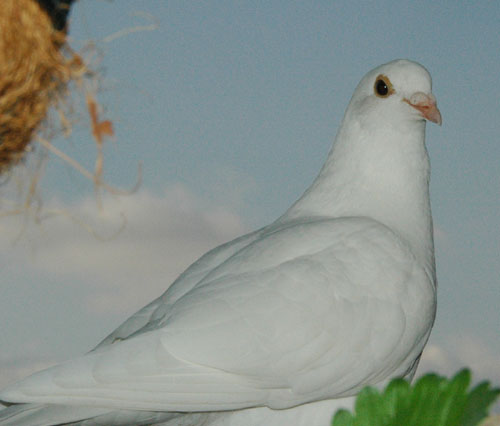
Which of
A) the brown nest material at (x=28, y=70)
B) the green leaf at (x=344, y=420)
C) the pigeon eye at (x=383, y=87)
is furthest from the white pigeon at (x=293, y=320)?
the green leaf at (x=344, y=420)

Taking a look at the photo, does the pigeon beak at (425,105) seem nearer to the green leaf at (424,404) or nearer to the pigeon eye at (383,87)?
the pigeon eye at (383,87)

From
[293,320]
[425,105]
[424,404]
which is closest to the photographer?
[424,404]

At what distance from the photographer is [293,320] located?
71.7 inches

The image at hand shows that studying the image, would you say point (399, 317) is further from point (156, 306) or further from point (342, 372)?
point (156, 306)

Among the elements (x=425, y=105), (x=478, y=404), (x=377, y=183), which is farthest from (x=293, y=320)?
(x=478, y=404)

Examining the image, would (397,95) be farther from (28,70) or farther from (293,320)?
(28,70)

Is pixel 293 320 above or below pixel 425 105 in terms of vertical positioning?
below

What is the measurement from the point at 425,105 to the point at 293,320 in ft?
3.03

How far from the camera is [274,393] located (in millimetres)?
1778

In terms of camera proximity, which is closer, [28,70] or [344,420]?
[344,420]

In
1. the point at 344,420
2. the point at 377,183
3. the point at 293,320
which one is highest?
the point at 344,420

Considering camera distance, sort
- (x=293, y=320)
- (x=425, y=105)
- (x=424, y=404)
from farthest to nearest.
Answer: (x=425, y=105) < (x=293, y=320) < (x=424, y=404)

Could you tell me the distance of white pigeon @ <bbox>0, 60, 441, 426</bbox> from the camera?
1696 mm

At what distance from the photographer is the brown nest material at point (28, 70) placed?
252cm
